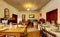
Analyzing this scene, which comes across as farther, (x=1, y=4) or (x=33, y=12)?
(x=33, y=12)

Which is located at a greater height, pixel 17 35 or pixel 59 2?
pixel 59 2

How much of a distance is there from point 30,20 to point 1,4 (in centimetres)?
829

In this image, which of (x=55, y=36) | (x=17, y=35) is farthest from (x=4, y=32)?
(x=55, y=36)

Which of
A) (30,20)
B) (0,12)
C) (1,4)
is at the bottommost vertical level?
(30,20)

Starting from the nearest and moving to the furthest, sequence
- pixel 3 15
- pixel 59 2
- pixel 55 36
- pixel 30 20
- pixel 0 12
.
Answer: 1. pixel 55 36
2. pixel 59 2
3. pixel 0 12
4. pixel 3 15
5. pixel 30 20

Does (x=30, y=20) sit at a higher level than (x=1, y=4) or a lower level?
lower

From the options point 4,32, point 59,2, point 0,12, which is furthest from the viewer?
point 0,12

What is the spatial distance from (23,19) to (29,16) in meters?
1.12

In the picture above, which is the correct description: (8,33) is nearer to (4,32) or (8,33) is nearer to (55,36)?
(4,32)

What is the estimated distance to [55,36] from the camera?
2.36 metres

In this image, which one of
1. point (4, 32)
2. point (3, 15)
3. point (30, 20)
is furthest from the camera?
point (30, 20)

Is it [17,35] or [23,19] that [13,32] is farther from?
[23,19]

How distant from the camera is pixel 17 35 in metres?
2.71

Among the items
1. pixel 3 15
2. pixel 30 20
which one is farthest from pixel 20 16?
pixel 3 15
